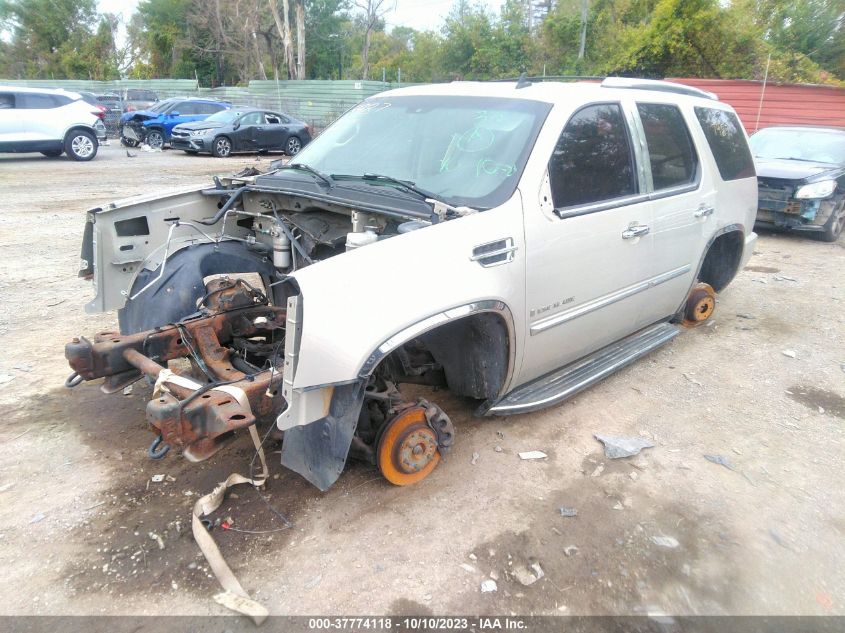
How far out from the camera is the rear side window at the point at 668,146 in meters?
3.89

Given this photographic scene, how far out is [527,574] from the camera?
2.55 metres

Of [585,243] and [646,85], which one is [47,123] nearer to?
[646,85]

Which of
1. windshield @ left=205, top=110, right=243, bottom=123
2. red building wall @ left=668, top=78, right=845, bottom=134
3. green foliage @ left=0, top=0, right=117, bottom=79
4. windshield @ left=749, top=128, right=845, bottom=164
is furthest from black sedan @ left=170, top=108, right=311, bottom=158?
green foliage @ left=0, top=0, right=117, bottom=79

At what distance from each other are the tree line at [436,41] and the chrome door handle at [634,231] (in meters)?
19.5

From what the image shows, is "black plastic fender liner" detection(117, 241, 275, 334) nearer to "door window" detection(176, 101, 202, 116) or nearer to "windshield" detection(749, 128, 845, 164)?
"windshield" detection(749, 128, 845, 164)

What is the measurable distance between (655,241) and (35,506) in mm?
3728

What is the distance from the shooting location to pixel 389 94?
4.07m

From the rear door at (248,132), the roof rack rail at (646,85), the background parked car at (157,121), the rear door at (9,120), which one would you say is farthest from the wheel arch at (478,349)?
the background parked car at (157,121)

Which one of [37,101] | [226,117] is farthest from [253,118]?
[37,101]

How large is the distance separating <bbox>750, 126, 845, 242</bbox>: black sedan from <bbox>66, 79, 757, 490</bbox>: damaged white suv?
5.18 meters

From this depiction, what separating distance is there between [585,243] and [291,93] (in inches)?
1025

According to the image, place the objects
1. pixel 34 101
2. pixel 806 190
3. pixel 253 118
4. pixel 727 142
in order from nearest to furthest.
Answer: pixel 727 142 < pixel 806 190 < pixel 34 101 < pixel 253 118

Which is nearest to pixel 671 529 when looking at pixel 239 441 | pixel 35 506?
pixel 239 441

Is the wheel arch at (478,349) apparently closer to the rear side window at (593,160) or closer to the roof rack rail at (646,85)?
the rear side window at (593,160)
